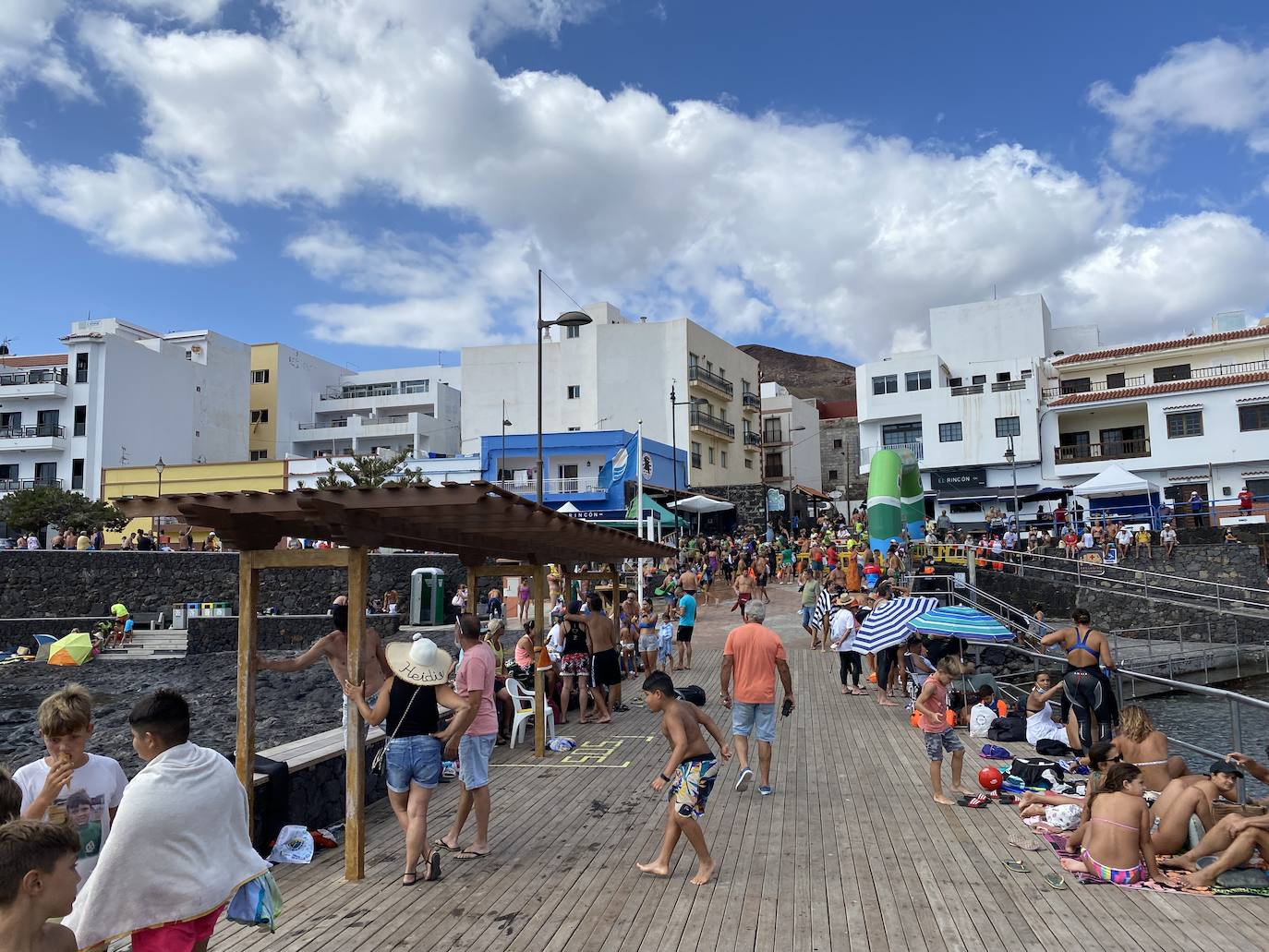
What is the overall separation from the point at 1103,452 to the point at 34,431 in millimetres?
54672

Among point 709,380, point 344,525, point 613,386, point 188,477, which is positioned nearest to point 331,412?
point 188,477

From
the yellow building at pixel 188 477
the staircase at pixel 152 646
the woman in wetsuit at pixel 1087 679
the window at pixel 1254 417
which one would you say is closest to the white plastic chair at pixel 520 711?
the woman in wetsuit at pixel 1087 679

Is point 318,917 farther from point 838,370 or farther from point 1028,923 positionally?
point 838,370

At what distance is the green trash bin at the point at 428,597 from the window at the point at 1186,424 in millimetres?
31176

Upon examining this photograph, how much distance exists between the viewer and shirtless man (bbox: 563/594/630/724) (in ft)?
36.1

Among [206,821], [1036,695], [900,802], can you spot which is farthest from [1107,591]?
[206,821]

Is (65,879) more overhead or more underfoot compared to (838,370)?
more underfoot

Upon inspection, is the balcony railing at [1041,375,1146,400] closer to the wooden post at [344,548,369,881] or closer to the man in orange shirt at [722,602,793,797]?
the man in orange shirt at [722,602,793,797]

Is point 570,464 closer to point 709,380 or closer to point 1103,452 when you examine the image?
point 709,380

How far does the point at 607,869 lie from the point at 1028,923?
8.39 ft

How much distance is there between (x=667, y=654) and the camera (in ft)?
51.2

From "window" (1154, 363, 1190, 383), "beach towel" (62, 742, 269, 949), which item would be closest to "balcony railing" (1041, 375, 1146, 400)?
"window" (1154, 363, 1190, 383)

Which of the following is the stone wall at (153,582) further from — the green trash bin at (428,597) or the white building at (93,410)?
the white building at (93,410)

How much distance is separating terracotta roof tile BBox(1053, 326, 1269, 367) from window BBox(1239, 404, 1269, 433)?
4211mm
